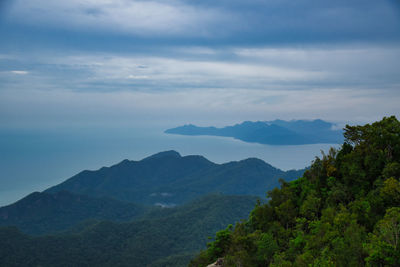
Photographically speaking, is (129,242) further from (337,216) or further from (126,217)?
(337,216)

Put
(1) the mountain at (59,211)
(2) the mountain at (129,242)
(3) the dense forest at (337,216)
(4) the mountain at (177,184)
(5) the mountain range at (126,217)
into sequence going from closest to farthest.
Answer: (3) the dense forest at (337,216)
(2) the mountain at (129,242)
(5) the mountain range at (126,217)
(1) the mountain at (59,211)
(4) the mountain at (177,184)

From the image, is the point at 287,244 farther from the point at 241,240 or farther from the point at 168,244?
the point at 168,244

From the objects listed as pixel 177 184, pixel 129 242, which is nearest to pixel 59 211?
pixel 129 242

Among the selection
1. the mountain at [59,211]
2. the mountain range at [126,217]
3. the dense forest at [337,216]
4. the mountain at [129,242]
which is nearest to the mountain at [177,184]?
the mountain range at [126,217]

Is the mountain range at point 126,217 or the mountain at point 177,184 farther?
the mountain at point 177,184

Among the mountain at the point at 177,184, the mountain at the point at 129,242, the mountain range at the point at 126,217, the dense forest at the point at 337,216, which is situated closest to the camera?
the dense forest at the point at 337,216

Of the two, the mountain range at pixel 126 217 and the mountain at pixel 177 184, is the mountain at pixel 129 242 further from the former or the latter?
the mountain at pixel 177 184

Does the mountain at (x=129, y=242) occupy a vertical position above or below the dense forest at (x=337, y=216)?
below
